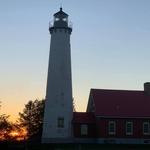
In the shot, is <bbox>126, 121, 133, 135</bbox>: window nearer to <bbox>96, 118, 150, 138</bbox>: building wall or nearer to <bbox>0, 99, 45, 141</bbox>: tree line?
<bbox>96, 118, 150, 138</bbox>: building wall

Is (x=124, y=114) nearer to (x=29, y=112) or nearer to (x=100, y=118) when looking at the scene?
(x=100, y=118)

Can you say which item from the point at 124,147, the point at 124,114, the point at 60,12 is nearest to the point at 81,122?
the point at 124,114

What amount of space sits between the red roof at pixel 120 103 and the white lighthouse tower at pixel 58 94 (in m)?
4.34

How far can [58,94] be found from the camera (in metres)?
58.8

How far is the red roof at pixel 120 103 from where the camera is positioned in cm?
6031

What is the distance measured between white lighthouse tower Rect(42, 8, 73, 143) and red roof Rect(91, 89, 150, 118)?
14.2 feet

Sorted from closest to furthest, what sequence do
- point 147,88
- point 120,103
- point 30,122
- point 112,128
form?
point 112,128
point 120,103
point 147,88
point 30,122

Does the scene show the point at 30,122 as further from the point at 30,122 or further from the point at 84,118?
the point at 84,118

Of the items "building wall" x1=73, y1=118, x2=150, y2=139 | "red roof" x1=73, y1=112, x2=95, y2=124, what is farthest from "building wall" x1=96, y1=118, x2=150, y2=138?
"red roof" x1=73, y1=112, x2=95, y2=124

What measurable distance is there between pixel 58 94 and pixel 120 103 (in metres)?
9.14

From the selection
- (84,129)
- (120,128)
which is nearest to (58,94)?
(84,129)

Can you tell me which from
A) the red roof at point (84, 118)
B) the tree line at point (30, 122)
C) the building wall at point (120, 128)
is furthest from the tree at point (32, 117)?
the building wall at point (120, 128)

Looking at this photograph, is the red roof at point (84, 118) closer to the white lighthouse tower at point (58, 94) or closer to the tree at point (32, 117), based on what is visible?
the white lighthouse tower at point (58, 94)

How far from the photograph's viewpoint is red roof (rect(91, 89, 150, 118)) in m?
60.3
